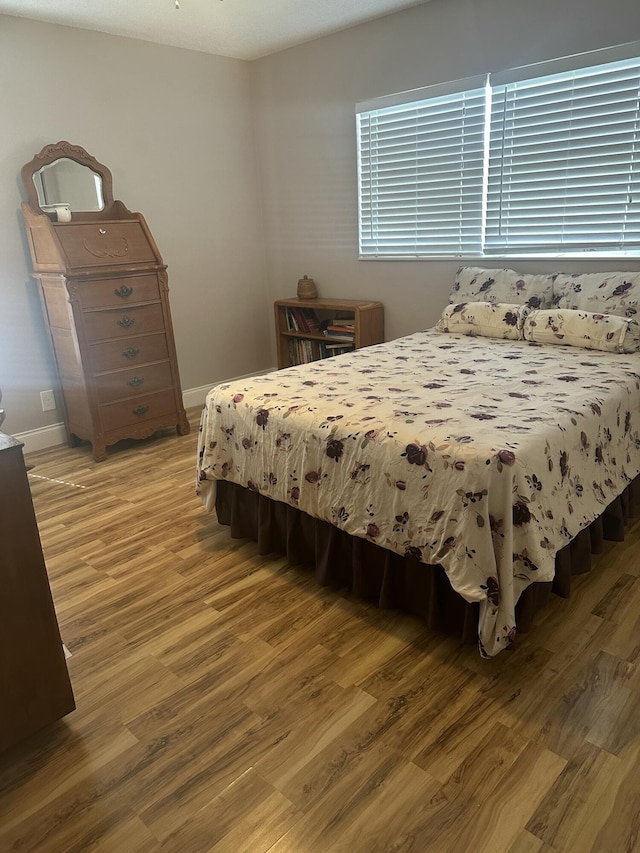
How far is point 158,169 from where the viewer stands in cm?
411

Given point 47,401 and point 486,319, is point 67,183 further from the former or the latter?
point 486,319

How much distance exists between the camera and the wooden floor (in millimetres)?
1356

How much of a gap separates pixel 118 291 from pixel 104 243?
29 centimetres

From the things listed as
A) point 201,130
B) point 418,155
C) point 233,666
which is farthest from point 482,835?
point 201,130

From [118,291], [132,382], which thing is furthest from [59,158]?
[132,382]

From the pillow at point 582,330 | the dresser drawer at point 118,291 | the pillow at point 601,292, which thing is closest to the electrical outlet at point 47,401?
the dresser drawer at point 118,291

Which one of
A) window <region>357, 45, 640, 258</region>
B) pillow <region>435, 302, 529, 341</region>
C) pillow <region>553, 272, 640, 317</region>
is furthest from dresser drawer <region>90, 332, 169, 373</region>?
pillow <region>553, 272, 640, 317</region>

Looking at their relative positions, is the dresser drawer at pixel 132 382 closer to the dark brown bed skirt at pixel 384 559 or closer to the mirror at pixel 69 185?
the mirror at pixel 69 185

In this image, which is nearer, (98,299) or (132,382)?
(98,299)

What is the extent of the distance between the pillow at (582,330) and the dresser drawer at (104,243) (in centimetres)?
230

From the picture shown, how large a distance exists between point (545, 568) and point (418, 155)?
9.83 feet

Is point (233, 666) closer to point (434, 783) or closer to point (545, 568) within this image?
point (434, 783)

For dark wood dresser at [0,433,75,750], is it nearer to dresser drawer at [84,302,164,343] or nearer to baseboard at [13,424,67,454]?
dresser drawer at [84,302,164,343]

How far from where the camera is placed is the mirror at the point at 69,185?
3.53 m
